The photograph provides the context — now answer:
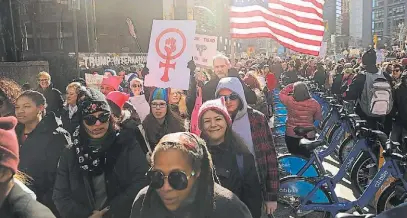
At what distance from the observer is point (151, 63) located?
5.35 metres

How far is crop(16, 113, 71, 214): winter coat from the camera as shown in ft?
11.6

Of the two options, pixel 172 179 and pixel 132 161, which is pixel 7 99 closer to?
pixel 132 161

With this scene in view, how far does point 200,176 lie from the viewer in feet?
7.73

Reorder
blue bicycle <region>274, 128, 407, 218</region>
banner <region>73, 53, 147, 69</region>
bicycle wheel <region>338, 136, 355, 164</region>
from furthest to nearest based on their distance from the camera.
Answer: banner <region>73, 53, 147, 69</region>, bicycle wheel <region>338, 136, 355, 164</region>, blue bicycle <region>274, 128, 407, 218</region>

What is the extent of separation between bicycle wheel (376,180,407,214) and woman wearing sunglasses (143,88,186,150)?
225cm

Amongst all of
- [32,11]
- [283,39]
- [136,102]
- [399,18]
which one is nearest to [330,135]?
[283,39]

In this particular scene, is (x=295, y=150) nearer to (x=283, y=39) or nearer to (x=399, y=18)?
(x=283, y=39)

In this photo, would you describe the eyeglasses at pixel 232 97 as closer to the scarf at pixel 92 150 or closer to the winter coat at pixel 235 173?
the winter coat at pixel 235 173

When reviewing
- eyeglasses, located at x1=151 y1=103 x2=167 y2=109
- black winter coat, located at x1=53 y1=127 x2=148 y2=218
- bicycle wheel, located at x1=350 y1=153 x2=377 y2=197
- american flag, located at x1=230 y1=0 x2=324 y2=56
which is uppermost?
american flag, located at x1=230 y1=0 x2=324 y2=56

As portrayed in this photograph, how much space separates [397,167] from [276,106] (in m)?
8.55

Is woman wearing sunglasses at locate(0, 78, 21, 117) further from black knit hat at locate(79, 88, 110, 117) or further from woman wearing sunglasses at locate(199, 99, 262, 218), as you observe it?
woman wearing sunglasses at locate(199, 99, 262, 218)

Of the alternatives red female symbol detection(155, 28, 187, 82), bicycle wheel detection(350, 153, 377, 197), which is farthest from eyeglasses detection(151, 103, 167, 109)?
bicycle wheel detection(350, 153, 377, 197)

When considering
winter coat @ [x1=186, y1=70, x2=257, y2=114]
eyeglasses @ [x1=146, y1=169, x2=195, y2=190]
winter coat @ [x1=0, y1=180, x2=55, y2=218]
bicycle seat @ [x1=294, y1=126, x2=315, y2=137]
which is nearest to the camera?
winter coat @ [x1=0, y1=180, x2=55, y2=218]

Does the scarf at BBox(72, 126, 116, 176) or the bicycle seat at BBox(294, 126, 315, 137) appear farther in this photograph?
the bicycle seat at BBox(294, 126, 315, 137)
